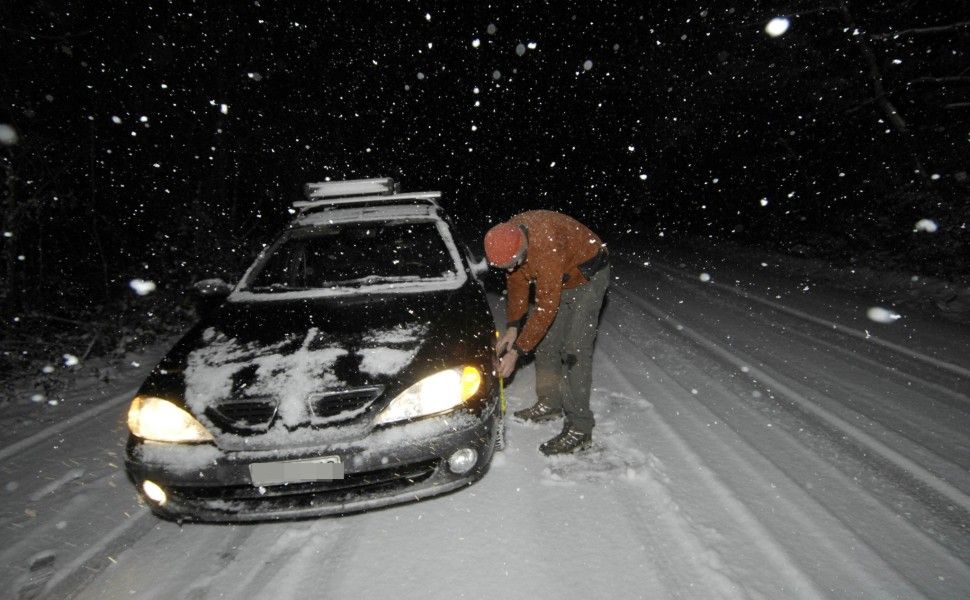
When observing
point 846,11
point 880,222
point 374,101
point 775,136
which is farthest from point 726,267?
point 374,101

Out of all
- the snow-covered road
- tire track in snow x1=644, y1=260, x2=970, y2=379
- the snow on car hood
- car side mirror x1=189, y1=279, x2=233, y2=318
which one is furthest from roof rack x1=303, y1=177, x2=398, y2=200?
tire track in snow x1=644, y1=260, x2=970, y2=379

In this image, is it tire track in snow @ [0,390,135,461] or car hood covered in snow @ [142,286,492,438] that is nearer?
car hood covered in snow @ [142,286,492,438]

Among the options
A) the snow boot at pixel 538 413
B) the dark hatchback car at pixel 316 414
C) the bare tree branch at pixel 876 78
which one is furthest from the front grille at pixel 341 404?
the bare tree branch at pixel 876 78

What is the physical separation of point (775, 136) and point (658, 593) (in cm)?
1655

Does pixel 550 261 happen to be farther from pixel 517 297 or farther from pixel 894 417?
pixel 894 417

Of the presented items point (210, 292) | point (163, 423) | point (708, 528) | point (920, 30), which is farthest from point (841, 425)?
point (920, 30)

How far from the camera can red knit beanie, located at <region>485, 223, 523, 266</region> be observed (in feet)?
9.76

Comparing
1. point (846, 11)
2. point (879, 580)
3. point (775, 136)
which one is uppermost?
point (846, 11)

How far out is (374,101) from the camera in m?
19.0

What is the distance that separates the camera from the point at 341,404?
100 inches

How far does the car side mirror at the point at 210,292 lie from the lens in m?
3.60

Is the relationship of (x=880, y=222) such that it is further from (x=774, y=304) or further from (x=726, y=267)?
(x=774, y=304)

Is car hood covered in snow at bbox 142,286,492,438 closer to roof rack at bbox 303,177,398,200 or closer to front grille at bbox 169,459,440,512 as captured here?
front grille at bbox 169,459,440,512

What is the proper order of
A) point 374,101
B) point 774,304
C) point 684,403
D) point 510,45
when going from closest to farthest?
1. point 684,403
2. point 774,304
3. point 374,101
4. point 510,45
